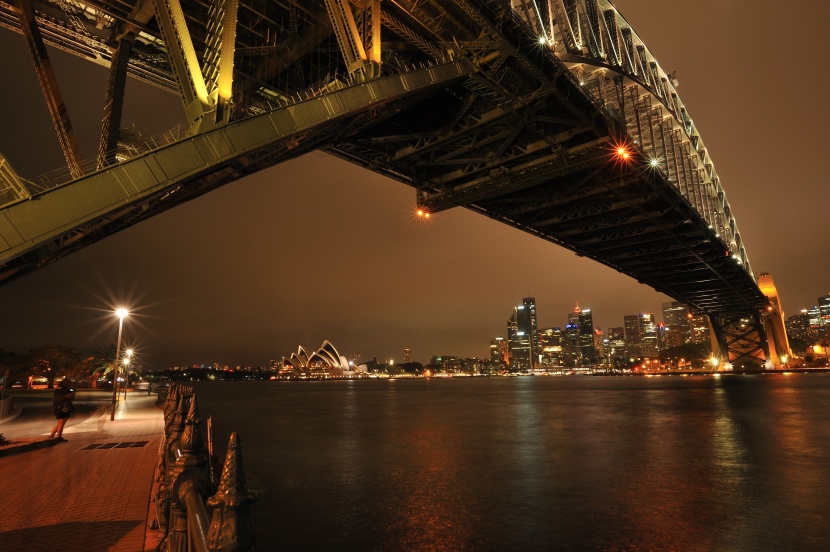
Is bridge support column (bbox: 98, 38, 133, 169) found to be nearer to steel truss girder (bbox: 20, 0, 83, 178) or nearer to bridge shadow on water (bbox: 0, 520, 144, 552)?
steel truss girder (bbox: 20, 0, 83, 178)

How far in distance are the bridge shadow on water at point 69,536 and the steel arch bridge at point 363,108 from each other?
185 inches

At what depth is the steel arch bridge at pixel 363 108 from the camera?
32.2 ft

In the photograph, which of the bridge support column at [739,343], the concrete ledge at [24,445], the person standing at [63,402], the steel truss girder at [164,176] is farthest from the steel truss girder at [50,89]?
the bridge support column at [739,343]

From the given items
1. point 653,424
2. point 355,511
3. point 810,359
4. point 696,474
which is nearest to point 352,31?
point 355,511

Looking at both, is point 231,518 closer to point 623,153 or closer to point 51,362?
point 623,153

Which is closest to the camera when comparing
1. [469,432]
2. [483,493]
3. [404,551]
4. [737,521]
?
[404,551]

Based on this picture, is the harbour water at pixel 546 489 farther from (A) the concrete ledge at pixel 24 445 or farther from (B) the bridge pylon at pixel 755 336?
(B) the bridge pylon at pixel 755 336

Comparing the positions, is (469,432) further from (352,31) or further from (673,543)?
(352,31)

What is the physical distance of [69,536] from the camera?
5.92m

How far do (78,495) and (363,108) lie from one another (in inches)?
419

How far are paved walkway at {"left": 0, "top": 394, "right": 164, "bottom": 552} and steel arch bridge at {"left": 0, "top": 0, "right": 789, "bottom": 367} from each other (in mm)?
4144

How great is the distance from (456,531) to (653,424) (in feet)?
74.4

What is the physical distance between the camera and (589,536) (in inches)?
370

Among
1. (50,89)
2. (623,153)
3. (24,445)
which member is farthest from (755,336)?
(50,89)
